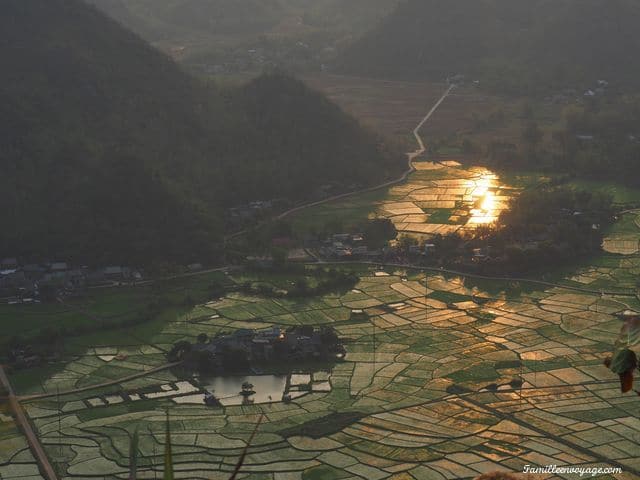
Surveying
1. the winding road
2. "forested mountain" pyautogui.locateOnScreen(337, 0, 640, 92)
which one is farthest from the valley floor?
"forested mountain" pyautogui.locateOnScreen(337, 0, 640, 92)

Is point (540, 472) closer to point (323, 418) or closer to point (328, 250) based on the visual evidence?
point (323, 418)

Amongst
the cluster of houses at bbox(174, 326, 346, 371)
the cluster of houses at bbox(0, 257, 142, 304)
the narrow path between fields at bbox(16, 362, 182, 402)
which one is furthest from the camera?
the cluster of houses at bbox(0, 257, 142, 304)

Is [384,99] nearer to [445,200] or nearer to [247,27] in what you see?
[445,200]

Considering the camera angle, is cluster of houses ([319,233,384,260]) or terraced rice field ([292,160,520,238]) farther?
terraced rice field ([292,160,520,238])

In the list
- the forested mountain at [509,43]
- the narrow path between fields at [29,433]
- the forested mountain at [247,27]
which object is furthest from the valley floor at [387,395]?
the forested mountain at [247,27]

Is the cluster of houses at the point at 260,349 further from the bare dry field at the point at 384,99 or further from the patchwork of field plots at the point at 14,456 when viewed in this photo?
the bare dry field at the point at 384,99

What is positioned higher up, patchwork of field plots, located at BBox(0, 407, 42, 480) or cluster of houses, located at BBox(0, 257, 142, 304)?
cluster of houses, located at BBox(0, 257, 142, 304)

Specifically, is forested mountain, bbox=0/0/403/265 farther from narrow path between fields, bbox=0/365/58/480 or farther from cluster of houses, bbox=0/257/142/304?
narrow path between fields, bbox=0/365/58/480

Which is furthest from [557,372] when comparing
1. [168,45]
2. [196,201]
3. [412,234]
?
[168,45]
